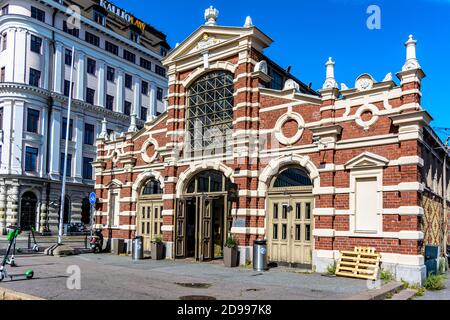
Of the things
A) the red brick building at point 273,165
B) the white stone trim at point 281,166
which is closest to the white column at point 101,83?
Answer: the red brick building at point 273,165

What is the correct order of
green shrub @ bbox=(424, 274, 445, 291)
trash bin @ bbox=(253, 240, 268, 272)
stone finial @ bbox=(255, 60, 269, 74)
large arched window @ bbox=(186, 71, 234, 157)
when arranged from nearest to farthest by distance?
green shrub @ bbox=(424, 274, 445, 291) < trash bin @ bbox=(253, 240, 268, 272) < stone finial @ bbox=(255, 60, 269, 74) < large arched window @ bbox=(186, 71, 234, 157)

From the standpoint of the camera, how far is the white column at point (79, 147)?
4631 centimetres

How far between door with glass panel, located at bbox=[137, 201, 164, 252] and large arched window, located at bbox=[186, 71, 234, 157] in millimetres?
3494

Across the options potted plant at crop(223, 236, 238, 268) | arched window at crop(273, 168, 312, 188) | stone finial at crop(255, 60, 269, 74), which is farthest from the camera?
stone finial at crop(255, 60, 269, 74)

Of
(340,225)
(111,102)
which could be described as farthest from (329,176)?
(111,102)

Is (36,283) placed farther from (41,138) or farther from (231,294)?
(41,138)

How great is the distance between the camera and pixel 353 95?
15477 millimetres

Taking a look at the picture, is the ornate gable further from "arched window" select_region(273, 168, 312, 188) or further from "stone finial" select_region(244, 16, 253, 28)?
"stone finial" select_region(244, 16, 253, 28)

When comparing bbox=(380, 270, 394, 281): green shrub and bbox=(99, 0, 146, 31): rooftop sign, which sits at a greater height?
bbox=(99, 0, 146, 31): rooftop sign

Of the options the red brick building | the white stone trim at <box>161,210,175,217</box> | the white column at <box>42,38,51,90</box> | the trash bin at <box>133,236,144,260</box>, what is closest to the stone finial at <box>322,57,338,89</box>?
the red brick building

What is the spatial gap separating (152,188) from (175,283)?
983 cm

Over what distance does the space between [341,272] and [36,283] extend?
9.32 metres

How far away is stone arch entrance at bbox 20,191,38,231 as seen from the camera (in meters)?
40.8

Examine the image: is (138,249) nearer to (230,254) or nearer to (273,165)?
(230,254)
